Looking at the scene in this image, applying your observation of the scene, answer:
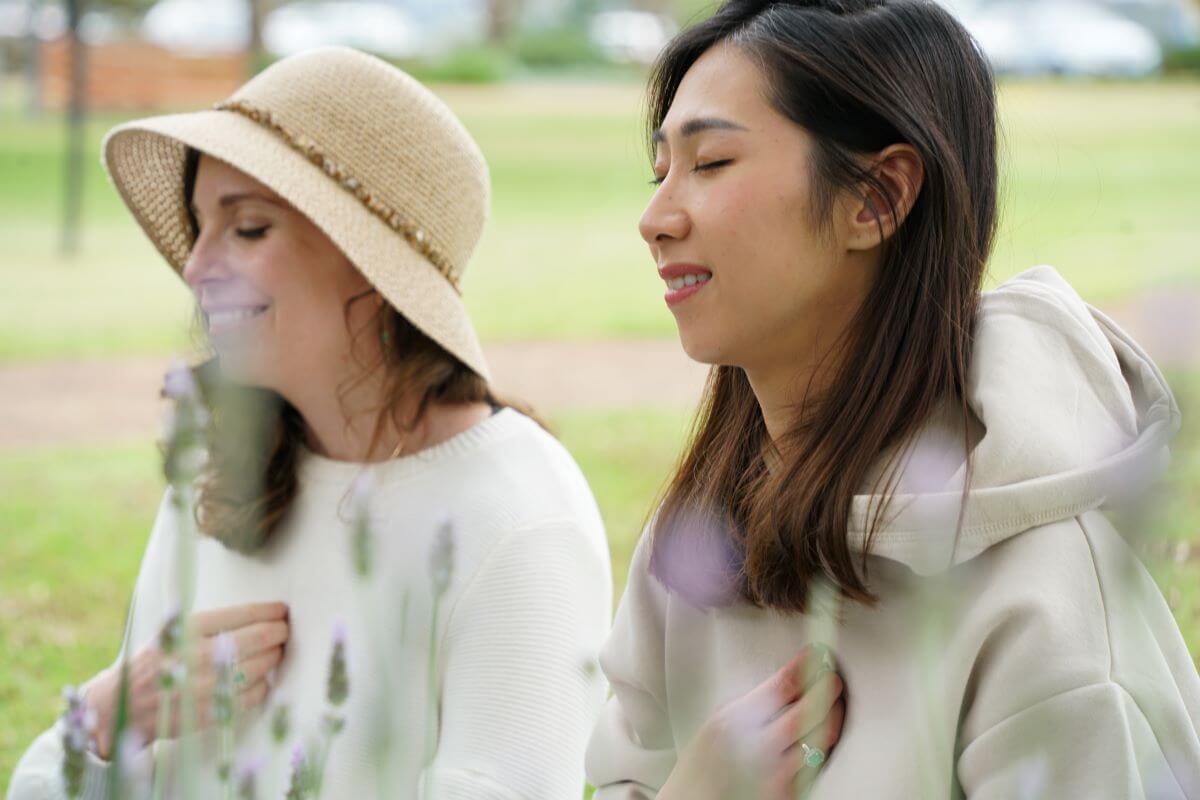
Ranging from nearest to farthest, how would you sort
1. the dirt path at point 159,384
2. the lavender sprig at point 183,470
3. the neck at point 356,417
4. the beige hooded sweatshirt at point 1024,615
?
the lavender sprig at point 183,470
the beige hooded sweatshirt at point 1024,615
the neck at point 356,417
the dirt path at point 159,384

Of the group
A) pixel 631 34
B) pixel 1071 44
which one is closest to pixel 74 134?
pixel 1071 44

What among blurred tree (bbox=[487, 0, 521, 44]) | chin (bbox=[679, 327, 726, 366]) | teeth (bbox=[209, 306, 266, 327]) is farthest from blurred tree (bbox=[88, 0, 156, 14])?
chin (bbox=[679, 327, 726, 366])

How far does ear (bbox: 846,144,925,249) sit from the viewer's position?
1679mm

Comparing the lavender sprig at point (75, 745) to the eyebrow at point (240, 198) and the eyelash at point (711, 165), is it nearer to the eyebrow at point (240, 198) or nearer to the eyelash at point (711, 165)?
the eyelash at point (711, 165)

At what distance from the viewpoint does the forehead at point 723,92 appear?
168 centimetres

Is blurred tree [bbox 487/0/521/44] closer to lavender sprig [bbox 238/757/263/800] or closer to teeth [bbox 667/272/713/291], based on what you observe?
teeth [bbox 667/272/713/291]

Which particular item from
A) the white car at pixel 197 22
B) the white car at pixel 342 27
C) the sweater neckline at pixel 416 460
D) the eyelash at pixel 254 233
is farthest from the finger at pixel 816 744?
the white car at pixel 197 22

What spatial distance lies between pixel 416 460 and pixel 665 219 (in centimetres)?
84

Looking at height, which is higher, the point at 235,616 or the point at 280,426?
the point at 280,426

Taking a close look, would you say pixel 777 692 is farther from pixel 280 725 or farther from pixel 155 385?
pixel 155 385

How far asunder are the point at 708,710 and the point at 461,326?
2.93 feet

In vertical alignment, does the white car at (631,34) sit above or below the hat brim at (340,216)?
below

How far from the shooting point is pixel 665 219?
5.49ft

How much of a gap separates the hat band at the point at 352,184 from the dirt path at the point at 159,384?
466 centimetres
